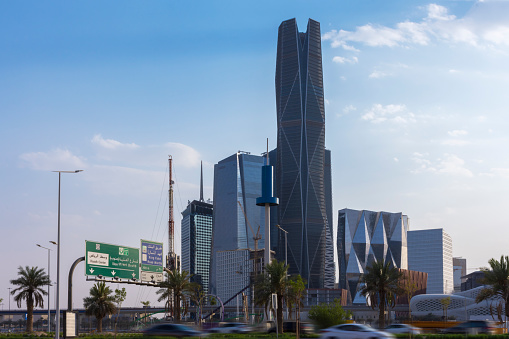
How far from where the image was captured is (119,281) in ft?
227

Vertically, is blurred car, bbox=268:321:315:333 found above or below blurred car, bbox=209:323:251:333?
above

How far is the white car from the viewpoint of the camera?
34031 millimetres

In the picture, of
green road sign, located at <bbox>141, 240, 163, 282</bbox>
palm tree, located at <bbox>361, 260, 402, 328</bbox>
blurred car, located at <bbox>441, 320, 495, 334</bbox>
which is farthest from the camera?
palm tree, located at <bbox>361, 260, 402, 328</bbox>

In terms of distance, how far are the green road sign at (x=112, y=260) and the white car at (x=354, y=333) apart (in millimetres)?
33760

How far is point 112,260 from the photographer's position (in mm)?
67500

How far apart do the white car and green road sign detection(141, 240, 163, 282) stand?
133ft

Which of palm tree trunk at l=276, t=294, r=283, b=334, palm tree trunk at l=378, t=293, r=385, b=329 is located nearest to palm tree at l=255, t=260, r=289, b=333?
palm tree trunk at l=276, t=294, r=283, b=334

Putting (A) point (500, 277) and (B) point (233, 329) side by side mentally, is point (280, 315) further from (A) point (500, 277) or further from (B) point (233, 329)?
(A) point (500, 277)

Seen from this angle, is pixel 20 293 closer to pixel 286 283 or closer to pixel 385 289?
pixel 286 283

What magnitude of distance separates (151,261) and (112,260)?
872cm

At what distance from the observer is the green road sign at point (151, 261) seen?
244 feet

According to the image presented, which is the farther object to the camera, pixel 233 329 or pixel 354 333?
A: pixel 233 329

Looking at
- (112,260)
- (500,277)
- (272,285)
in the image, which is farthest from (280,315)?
(500,277)

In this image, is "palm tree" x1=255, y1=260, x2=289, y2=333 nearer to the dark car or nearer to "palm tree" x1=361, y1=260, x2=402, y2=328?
"palm tree" x1=361, y1=260, x2=402, y2=328
